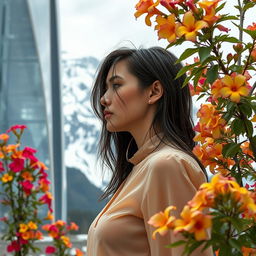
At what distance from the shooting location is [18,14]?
642 cm

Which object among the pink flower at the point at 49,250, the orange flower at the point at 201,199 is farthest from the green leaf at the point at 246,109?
the pink flower at the point at 49,250

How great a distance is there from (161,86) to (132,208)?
0.26 metres

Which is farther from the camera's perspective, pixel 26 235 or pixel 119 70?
pixel 26 235

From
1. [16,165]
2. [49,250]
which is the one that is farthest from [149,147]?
[49,250]

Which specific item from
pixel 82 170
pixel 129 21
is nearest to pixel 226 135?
pixel 129 21

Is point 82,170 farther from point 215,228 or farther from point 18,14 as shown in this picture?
point 215,228

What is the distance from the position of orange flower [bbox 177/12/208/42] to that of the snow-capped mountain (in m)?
8.94

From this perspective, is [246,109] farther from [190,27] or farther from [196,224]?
[196,224]

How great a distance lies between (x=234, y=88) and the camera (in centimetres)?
105

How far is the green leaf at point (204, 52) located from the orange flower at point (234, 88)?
0.15 feet

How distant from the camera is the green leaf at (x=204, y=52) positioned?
3.47ft

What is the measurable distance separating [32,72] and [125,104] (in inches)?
218

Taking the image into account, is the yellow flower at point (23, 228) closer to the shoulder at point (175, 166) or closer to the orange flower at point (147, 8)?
the shoulder at point (175, 166)

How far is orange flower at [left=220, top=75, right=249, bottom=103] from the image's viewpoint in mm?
1033
